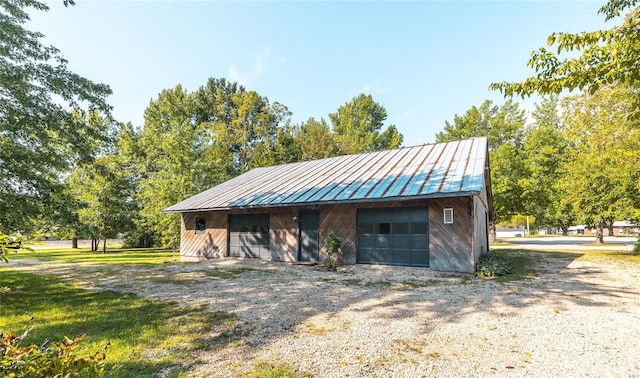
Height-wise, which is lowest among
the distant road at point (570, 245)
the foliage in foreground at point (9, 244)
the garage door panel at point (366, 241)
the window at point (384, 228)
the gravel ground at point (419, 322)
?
the distant road at point (570, 245)

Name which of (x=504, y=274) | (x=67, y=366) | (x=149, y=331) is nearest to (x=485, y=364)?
(x=67, y=366)

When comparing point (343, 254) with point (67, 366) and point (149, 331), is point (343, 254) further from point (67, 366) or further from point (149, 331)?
point (67, 366)

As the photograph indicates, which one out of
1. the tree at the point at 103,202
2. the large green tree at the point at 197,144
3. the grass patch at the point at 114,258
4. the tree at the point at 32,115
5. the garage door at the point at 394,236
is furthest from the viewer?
the large green tree at the point at 197,144

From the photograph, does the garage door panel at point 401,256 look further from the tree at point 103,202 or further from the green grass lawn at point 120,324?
the tree at point 103,202

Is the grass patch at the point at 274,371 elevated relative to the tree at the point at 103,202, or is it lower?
lower

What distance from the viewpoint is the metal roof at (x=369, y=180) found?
10531 millimetres

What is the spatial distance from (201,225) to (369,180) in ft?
30.9

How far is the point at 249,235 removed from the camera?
14836mm

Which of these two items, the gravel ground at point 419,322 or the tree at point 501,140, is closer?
the gravel ground at point 419,322

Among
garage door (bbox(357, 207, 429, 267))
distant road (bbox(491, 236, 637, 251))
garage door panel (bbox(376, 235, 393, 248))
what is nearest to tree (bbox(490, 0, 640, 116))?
garage door (bbox(357, 207, 429, 267))

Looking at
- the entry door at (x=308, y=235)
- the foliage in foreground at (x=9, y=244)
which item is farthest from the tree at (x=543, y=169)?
the foliage in foreground at (x=9, y=244)

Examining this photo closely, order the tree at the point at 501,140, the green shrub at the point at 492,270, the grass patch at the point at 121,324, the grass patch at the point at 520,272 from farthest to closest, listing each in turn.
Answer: the tree at the point at 501,140
the green shrub at the point at 492,270
the grass patch at the point at 520,272
the grass patch at the point at 121,324

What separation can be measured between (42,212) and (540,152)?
110ft

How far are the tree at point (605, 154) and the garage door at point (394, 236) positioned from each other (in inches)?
342
